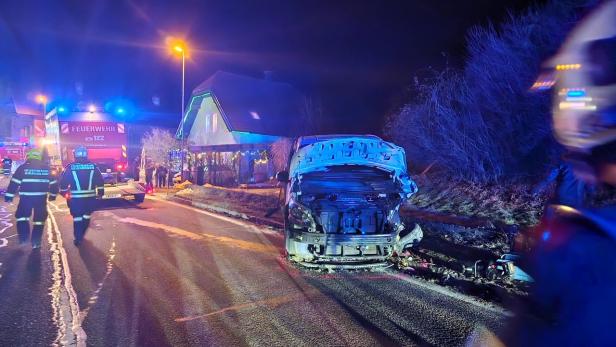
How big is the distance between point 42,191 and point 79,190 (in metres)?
0.71

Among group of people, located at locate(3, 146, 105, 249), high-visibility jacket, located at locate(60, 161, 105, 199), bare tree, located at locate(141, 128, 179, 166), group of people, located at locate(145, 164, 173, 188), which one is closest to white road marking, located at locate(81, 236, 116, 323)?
group of people, located at locate(3, 146, 105, 249)

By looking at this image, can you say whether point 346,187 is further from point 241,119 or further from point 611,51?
point 241,119

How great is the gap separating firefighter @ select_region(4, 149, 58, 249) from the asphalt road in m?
0.33

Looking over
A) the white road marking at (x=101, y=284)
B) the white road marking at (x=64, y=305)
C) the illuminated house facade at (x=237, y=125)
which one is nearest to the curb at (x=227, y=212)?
the white road marking at (x=101, y=284)

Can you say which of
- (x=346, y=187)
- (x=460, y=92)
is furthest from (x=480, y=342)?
(x=460, y=92)

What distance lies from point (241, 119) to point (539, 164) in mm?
23328

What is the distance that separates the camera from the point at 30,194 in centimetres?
793

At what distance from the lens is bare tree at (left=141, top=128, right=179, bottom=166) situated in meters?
32.3

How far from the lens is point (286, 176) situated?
7.15m

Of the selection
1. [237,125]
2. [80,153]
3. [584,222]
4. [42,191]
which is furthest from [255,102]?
[584,222]

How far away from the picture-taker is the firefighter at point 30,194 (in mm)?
7875

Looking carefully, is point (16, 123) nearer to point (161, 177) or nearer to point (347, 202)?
point (161, 177)

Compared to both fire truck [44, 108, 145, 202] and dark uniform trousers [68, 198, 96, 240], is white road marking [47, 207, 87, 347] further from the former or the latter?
fire truck [44, 108, 145, 202]

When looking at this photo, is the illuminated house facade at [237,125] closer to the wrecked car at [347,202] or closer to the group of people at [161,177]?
the group of people at [161,177]
